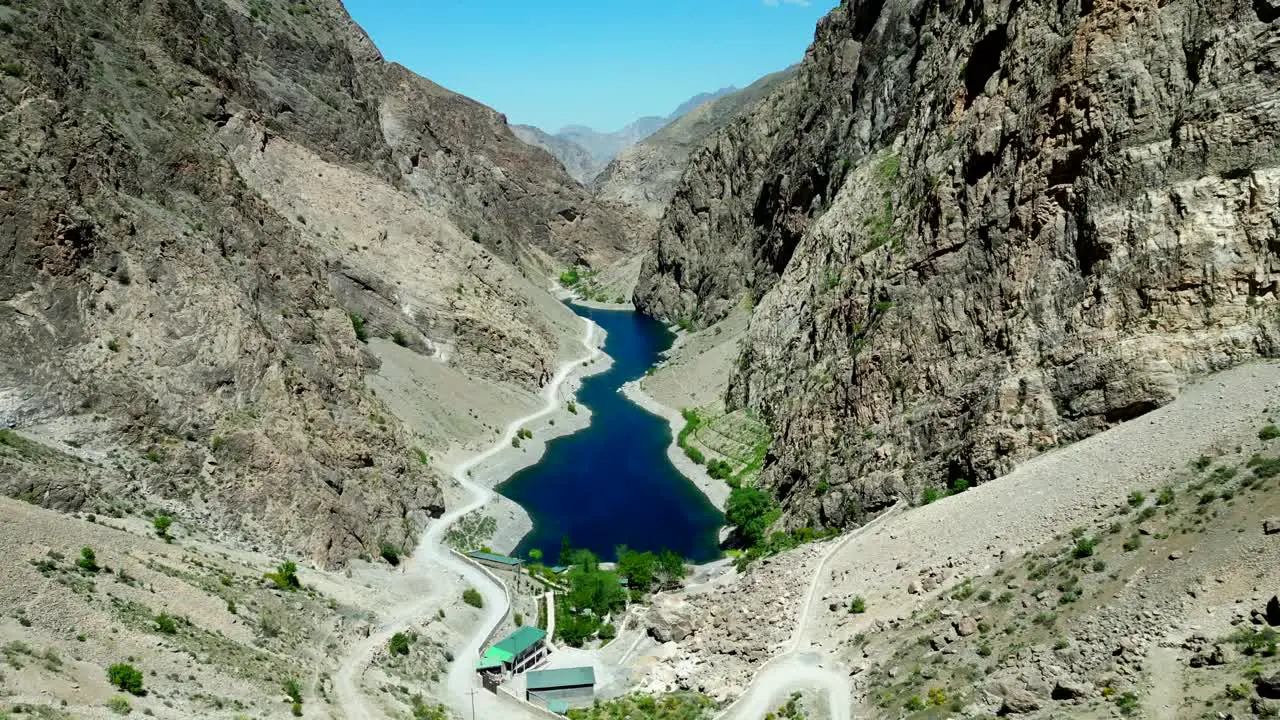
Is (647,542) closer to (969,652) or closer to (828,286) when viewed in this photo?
(828,286)

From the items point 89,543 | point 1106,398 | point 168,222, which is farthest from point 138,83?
point 1106,398

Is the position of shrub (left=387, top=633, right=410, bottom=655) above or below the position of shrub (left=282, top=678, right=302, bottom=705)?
below

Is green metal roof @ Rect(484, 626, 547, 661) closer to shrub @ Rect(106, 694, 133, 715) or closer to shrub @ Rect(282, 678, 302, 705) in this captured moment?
shrub @ Rect(282, 678, 302, 705)

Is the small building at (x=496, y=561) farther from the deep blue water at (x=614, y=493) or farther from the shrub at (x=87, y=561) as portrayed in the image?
the shrub at (x=87, y=561)

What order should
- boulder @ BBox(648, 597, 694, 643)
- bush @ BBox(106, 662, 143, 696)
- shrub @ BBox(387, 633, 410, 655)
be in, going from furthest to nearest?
boulder @ BBox(648, 597, 694, 643) → shrub @ BBox(387, 633, 410, 655) → bush @ BBox(106, 662, 143, 696)

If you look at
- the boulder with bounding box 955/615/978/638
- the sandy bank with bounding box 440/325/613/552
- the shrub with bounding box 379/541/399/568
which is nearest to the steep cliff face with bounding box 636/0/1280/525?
the boulder with bounding box 955/615/978/638

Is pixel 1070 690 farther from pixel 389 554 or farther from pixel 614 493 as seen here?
pixel 614 493

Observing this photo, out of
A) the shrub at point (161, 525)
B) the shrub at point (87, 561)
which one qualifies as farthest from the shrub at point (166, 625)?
the shrub at point (161, 525)

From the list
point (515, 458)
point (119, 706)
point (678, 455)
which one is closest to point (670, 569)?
point (678, 455)
